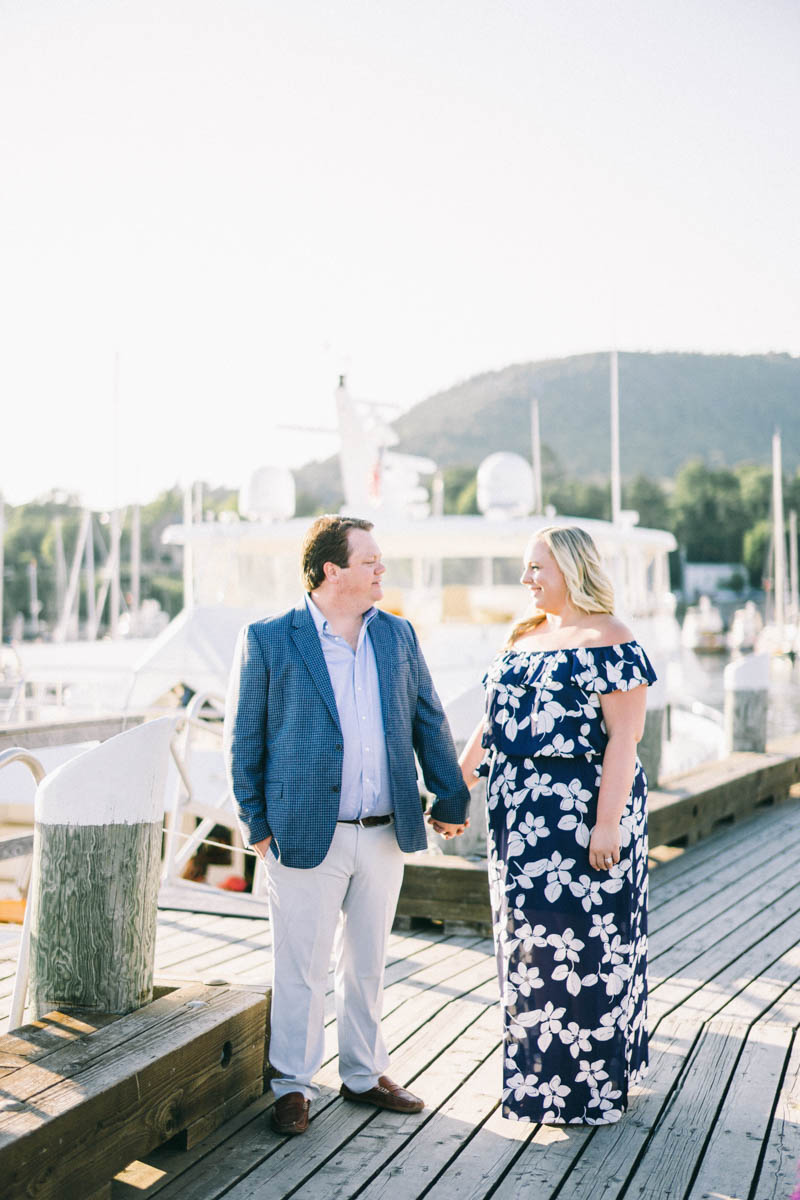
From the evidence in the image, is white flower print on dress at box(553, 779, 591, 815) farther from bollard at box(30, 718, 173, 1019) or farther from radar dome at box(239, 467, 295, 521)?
radar dome at box(239, 467, 295, 521)

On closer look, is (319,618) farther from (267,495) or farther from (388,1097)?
(267,495)

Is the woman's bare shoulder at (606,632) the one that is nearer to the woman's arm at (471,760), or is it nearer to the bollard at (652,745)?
the woman's arm at (471,760)

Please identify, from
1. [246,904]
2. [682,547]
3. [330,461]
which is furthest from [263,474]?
[330,461]

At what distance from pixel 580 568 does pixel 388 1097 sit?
5.43ft

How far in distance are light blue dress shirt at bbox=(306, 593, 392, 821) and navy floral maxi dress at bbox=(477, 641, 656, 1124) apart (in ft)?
1.25

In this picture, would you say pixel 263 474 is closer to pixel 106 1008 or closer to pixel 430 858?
pixel 430 858

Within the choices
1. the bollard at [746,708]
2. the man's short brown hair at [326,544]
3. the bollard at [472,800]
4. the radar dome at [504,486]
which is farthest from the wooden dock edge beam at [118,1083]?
the radar dome at [504,486]

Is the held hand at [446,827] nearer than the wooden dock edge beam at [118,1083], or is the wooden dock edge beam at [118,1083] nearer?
the wooden dock edge beam at [118,1083]

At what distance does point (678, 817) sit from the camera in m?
7.52

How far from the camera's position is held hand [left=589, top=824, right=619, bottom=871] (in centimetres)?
334

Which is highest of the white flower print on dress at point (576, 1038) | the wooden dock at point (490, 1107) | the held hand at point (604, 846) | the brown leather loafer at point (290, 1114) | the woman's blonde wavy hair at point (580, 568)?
the woman's blonde wavy hair at point (580, 568)

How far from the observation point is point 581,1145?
3.23m

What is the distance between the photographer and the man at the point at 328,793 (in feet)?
10.8

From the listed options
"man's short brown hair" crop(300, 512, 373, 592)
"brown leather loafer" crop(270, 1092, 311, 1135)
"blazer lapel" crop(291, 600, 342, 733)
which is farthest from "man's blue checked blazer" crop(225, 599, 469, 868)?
"brown leather loafer" crop(270, 1092, 311, 1135)
